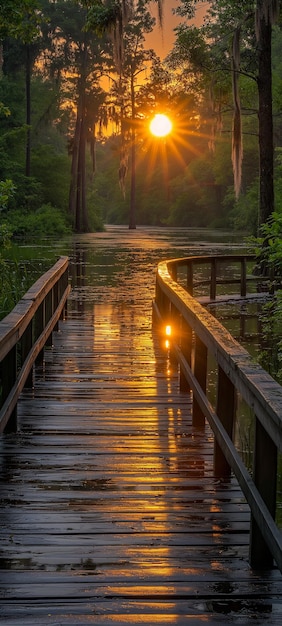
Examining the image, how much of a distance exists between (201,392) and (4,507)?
6.64 feet

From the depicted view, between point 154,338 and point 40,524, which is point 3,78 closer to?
point 154,338

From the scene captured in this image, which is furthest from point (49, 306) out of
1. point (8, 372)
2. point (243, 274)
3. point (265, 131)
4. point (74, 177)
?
point (74, 177)

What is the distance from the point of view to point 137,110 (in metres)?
75.8

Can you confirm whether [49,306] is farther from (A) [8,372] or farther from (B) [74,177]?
(B) [74,177]

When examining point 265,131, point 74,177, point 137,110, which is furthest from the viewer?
point 137,110

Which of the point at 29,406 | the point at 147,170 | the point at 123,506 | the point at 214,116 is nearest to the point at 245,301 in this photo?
the point at 214,116

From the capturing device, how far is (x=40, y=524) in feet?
15.5

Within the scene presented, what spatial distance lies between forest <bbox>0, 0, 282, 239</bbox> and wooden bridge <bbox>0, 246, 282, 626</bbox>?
3538 mm

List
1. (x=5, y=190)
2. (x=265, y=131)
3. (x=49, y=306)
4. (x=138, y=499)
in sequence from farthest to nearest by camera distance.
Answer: (x=265, y=131), (x=5, y=190), (x=49, y=306), (x=138, y=499)

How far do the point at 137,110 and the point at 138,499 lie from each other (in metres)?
72.7

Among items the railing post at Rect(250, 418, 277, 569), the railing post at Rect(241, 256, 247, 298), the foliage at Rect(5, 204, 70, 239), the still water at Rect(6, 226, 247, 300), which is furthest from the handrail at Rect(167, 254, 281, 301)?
the foliage at Rect(5, 204, 70, 239)

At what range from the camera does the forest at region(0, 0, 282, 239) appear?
2394 cm

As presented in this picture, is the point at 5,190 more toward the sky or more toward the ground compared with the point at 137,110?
more toward the ground

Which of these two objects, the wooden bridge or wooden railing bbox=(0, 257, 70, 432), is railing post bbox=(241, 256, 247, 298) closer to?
wooden railing bbox=(0, 257, 70, 432)
